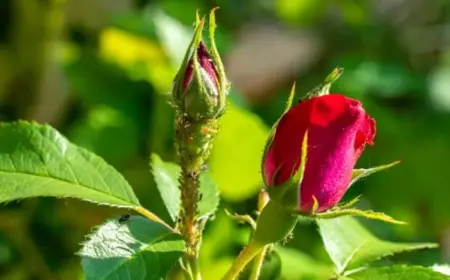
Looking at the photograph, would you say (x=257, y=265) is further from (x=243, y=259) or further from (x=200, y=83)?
(x=200, y=83)

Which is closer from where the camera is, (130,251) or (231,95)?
(130,251)

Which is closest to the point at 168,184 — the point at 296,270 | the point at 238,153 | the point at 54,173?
the point at 54,173

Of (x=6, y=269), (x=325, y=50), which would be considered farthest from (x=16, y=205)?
(x=325, y=50)

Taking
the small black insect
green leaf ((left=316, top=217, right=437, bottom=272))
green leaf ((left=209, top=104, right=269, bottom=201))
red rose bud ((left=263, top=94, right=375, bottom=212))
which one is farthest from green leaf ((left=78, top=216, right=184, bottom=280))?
green leaf ((left=209, top=104, right=269, bottom=201))

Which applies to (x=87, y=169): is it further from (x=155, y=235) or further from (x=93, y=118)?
(x=93, y=118)

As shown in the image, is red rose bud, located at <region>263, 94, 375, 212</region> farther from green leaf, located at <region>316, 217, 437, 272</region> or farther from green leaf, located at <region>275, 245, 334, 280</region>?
green leaf, located at <region>275, 245, 334, 280</region>

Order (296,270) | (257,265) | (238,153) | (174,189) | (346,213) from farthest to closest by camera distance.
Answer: (238,153)
(296,270)
(174,189)
(257,265)
(346,213)
